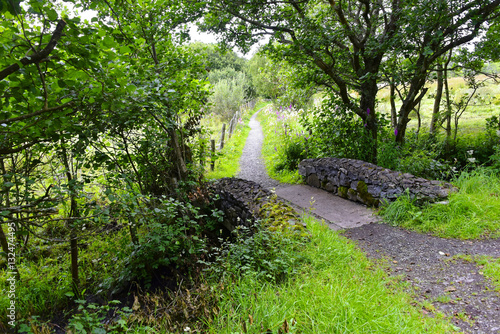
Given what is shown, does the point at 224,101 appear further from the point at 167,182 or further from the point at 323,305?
the point at 323,305

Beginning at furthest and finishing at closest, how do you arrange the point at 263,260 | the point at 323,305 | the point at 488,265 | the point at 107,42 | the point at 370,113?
the point at 370,113 → the point at 488,265 → the point at 263,260 → the point at 323,305 → the point at 107,42

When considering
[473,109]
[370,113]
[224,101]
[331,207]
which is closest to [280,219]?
[331,207]

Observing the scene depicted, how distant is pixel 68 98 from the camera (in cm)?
207

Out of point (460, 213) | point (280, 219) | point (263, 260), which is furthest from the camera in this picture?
point (460, 213)

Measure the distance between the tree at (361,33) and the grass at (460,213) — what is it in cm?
241

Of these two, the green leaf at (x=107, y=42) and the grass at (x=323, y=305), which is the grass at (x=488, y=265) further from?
the green leaf at (x=107, y=42)

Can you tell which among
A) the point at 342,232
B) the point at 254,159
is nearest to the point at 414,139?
the point at 342,232

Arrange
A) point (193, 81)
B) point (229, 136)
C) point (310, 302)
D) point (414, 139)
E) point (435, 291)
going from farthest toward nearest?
1. point (229, 136)
2. point (414, 139)
3. point (193, 81)
4. point (435, 291)
5. point (310, 302)

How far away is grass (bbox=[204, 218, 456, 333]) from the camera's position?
2.12 meters

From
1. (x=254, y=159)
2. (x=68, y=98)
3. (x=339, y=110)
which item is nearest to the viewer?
(x=68, y=98)

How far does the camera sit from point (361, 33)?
6.45 meters

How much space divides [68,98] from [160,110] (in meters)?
1.21

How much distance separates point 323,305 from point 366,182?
3.71m

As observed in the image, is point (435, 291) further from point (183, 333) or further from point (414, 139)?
point (414, 139)
